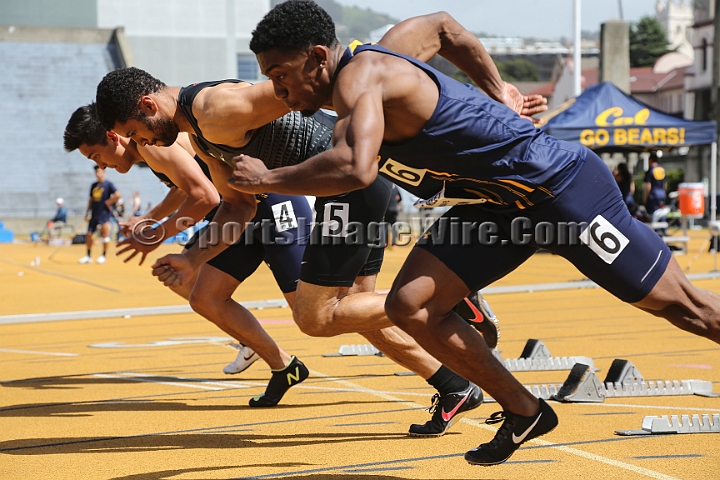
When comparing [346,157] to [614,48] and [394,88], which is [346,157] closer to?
[394,88]

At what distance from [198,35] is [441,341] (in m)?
53.4

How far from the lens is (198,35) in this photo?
179ft

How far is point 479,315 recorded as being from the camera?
17.3ft

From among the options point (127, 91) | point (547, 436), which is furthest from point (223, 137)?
point (547, 436)

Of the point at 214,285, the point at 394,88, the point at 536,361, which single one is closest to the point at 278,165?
the point at 214,285

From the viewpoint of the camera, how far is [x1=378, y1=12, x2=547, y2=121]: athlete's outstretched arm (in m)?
4.51

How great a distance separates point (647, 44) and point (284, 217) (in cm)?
12342

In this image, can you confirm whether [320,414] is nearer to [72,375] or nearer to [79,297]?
[72,375]

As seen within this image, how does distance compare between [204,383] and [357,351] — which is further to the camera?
[357,351]

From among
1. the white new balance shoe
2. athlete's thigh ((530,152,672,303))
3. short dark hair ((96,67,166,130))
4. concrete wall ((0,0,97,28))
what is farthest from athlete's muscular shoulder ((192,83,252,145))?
concrete wall ((0,0,97,28))

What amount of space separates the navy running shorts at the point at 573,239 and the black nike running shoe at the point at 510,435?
54 centimetres

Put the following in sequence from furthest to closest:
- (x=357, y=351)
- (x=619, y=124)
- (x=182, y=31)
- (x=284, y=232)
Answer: (x=182, y=31), (x=619, y=124), (x=357, y=351), (x=284, y=232)

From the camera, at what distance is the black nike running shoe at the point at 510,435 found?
3523 millimetres

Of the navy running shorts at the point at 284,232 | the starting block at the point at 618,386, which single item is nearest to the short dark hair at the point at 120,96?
the navy running shorts at the point at 284,232
